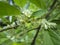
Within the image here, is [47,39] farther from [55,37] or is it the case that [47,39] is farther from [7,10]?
[7,10]

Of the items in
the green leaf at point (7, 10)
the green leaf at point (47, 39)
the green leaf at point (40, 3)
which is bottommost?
the green leaf at point (47, 39)

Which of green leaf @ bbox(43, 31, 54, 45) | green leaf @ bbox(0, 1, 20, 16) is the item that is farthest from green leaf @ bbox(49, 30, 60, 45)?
green leaf @ bbox(0, 1, 20, 16)

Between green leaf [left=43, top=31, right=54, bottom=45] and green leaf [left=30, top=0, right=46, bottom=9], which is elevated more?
green leaf [left=30, top=0, right=46, bottom=9]

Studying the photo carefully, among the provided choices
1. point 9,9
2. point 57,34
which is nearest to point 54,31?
point 57,34

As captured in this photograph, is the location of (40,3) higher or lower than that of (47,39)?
higher

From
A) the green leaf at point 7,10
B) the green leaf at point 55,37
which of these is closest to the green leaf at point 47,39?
the green leaf at point 55,37

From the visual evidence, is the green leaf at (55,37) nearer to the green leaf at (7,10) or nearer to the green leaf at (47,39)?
the green leaf at (47,39)

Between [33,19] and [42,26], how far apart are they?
4 cm

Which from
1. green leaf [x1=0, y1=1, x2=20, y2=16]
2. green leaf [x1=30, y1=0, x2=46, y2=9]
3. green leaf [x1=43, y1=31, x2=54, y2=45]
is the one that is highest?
green leaf [x1=30, y1=0, x2=46, y2=9]

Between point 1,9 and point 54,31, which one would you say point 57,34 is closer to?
point 54,31

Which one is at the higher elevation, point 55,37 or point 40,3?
point 40,3

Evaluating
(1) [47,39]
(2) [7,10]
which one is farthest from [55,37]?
(2) [7,10]

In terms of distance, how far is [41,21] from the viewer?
0.61m

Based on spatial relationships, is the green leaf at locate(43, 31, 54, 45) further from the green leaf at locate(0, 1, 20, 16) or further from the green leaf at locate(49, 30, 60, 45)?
the green leaf at locate(0, 1, 20, 16)
